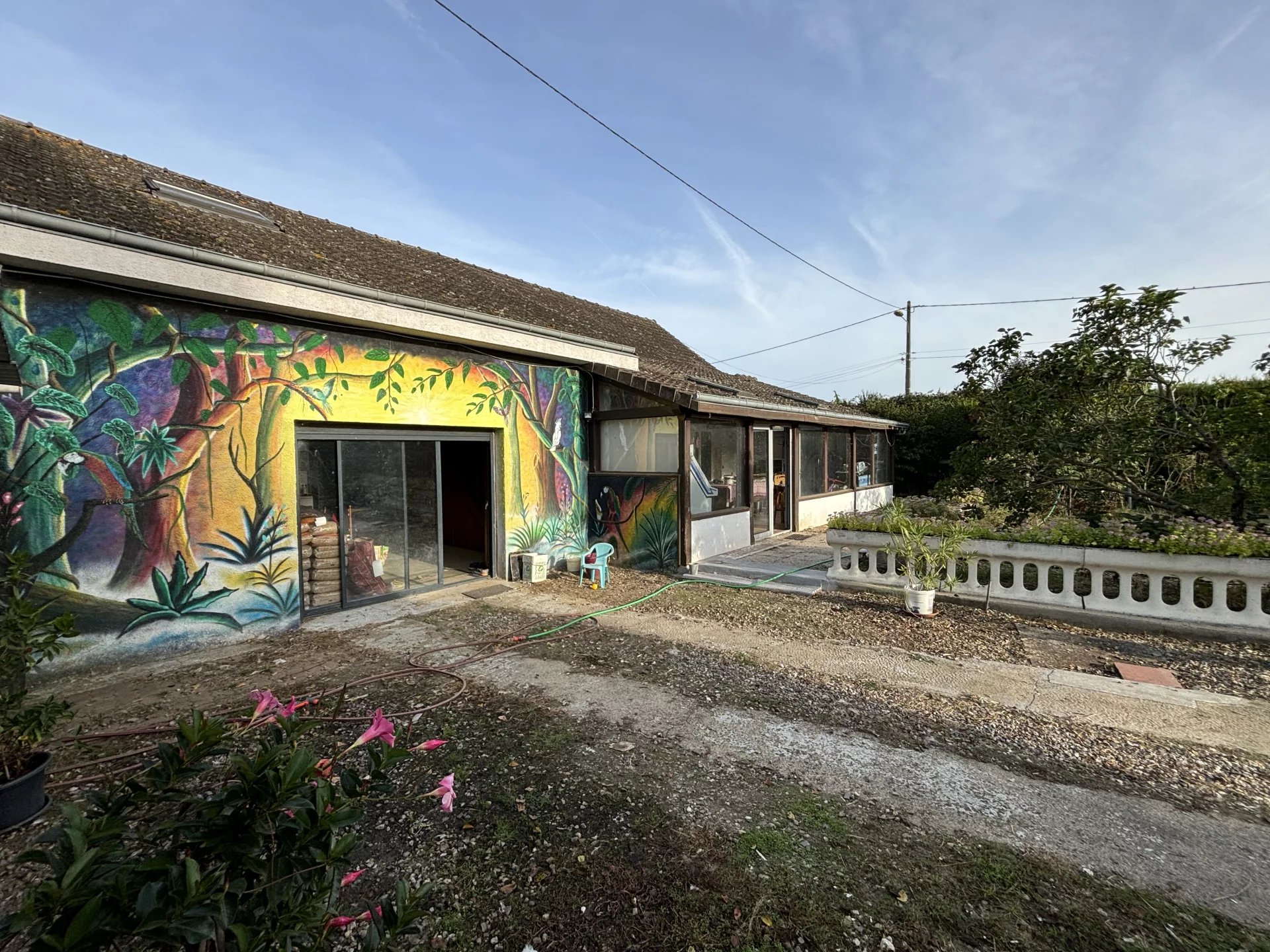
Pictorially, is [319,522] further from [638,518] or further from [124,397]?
[638,518]

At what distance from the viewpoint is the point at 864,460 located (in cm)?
1598

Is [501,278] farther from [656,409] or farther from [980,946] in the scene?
[980,946]

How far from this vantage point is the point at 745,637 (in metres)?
5.90

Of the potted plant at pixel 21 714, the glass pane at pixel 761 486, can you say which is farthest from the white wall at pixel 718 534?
the potted plant at pixel 21 714

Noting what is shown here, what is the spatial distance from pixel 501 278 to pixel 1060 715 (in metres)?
12.0

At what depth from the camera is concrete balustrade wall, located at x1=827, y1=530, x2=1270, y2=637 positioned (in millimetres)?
5328

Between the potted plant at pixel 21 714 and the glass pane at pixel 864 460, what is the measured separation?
15.5m

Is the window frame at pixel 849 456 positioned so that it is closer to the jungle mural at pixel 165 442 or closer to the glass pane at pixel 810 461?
the glass pane at pixel 810 461

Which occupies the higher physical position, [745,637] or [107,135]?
[107,135]

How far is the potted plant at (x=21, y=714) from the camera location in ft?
8.95

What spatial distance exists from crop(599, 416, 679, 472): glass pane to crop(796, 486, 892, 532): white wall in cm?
500

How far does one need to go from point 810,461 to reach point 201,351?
11.5 meters

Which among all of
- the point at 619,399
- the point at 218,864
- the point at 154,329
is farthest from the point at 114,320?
the point at 619,399

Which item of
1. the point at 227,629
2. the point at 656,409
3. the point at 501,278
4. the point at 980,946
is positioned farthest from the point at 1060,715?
the point at 501,278
